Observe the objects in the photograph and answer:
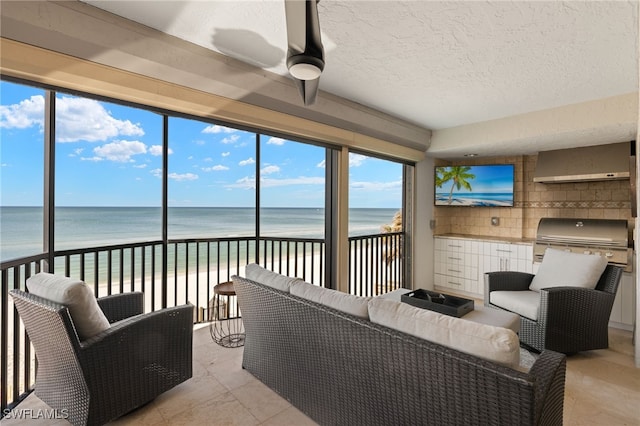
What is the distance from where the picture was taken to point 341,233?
11.3 feet

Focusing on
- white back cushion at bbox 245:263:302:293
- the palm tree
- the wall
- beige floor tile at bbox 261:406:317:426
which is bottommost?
beige floor tile at bbox 261:406:317:426

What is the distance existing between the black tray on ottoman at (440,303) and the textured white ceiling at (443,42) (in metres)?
1.89

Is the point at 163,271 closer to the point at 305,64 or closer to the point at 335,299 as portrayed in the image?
the point at 335,299

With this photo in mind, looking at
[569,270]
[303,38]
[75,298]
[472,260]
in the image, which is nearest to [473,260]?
[472,260]

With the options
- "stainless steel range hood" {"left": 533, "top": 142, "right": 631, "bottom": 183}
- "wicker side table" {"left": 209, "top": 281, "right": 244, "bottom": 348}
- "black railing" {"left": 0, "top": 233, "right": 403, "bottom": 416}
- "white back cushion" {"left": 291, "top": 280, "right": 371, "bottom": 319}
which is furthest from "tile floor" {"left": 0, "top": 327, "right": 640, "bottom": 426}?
"stainless steel range hood" {"left": 533, "top": 142, "right": 631, "bottom": 183}

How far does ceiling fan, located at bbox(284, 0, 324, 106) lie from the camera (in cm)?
111

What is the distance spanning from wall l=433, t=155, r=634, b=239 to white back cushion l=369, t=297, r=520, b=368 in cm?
395

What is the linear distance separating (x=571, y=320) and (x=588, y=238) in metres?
1.65

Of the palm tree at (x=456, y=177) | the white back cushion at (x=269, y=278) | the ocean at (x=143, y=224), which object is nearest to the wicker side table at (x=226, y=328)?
the white back cushion at (x=269, y=278)

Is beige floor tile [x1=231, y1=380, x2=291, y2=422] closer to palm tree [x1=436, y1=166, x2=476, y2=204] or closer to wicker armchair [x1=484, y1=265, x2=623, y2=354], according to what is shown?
wicker armchair [x1=484, y1=265, x2=623, y2=354]

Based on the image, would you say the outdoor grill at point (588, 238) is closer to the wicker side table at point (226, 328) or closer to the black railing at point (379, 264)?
the black railing at point (379, 264)

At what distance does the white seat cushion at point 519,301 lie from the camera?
265 cm

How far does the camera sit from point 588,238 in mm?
3580

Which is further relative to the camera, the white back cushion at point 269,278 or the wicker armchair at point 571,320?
the wicker armchair at point 571,320
